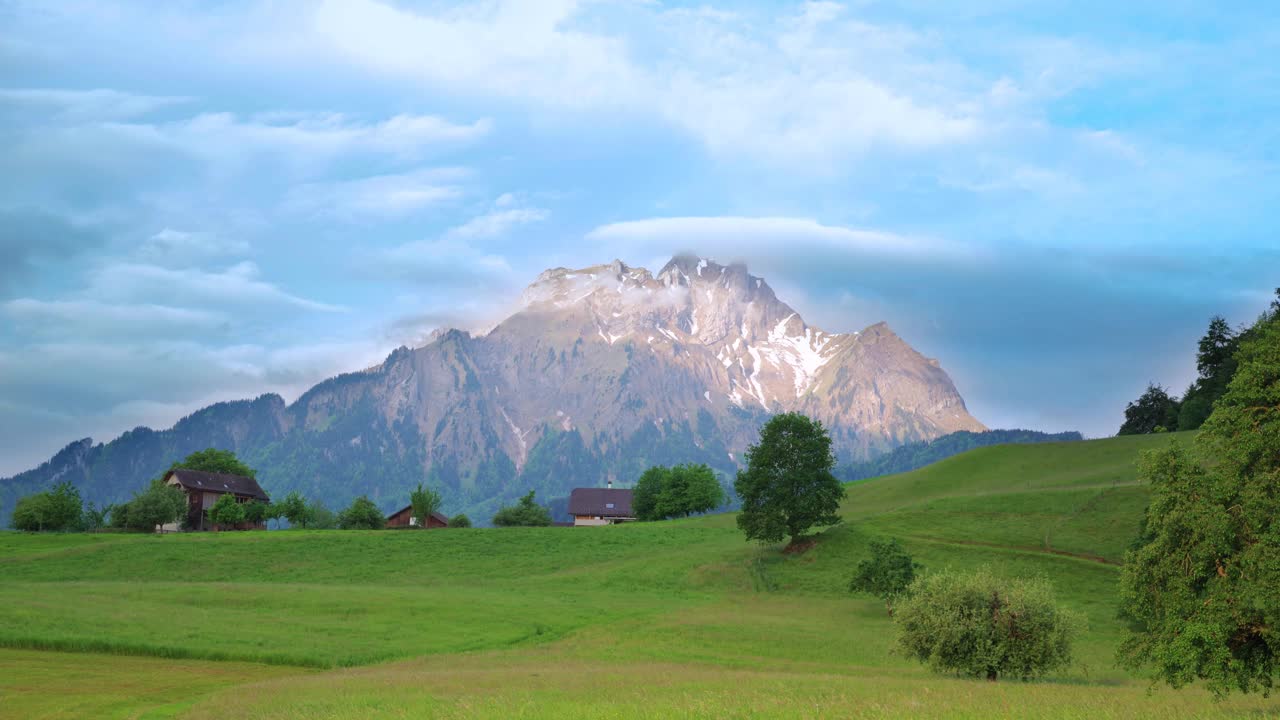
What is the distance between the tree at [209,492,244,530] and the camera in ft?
520

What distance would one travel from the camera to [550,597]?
7500 centimetres

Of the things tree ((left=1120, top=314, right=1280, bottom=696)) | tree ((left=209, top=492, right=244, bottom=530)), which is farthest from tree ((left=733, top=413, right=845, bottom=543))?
tree ((left=209, top=492, right=244, bottom=530))

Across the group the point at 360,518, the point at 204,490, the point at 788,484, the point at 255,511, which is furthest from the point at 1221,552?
the point at 204,490

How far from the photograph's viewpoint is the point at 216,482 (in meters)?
178

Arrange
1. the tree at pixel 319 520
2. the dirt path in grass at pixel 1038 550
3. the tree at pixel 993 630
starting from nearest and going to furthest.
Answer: the tree at pixel 993 630, the dirt path in grass at pixel 1038 550, the tree at pixel 319 520

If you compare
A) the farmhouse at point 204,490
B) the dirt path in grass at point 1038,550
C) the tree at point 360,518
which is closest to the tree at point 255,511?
the farmhouse at point 204,490

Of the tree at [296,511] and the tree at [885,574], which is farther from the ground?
the tree at [296,511]

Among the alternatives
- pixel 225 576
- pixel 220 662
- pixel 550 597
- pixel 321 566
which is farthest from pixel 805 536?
pixel 220 662

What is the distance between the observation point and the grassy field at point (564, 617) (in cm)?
3294

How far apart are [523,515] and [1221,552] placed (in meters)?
154

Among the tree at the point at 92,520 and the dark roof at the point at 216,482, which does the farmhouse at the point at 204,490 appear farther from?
the tree at the point at 92,520

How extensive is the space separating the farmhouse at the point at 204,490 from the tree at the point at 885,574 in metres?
123

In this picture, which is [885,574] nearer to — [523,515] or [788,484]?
[788,484]

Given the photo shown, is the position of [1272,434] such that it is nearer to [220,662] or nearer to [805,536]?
[220,662]
